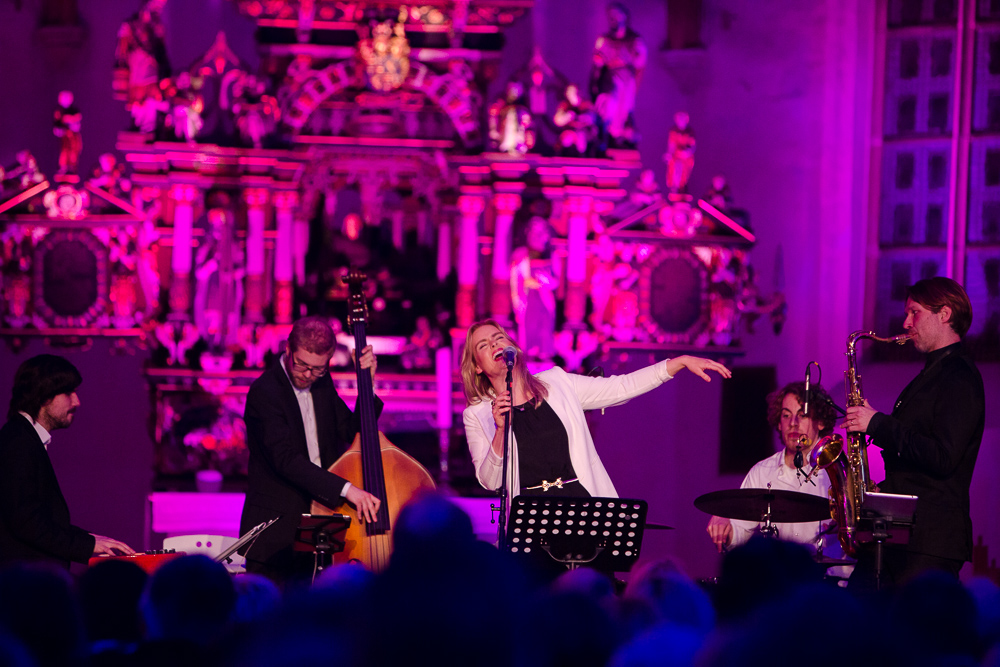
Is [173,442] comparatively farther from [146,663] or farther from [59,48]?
[146,663]

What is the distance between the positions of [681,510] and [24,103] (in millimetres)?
6191

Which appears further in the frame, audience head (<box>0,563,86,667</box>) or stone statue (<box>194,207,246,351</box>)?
stone statue (<box>194,207,246,351</box>)

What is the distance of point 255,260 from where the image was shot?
28.1 feet

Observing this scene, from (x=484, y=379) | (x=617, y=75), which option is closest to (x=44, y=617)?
(x=484, y=379)

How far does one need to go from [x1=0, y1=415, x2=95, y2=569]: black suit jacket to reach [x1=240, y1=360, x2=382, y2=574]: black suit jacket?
0.86 metres

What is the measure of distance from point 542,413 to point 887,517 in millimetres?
1421

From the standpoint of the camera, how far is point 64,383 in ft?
14.4

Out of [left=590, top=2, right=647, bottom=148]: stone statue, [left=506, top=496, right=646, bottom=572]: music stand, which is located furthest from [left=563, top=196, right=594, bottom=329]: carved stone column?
[left=506, top=496, right=646, bottom=572]: music stand

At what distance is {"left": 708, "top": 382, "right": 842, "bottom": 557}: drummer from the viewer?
5.38 metres

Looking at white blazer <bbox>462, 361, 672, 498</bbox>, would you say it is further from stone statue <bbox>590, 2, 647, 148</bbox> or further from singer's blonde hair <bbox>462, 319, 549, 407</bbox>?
stone statue <bbox>590, 2, 647, 148</bbox>

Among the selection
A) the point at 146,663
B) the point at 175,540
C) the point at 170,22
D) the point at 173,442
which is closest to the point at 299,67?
the point at 170,22

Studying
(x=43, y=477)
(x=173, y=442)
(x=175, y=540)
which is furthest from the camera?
(x=173, y=442)

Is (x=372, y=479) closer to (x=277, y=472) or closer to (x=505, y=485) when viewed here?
(x=277, y=472)

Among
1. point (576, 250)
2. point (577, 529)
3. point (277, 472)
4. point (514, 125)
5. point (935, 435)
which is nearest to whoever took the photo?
point (577, 529)
